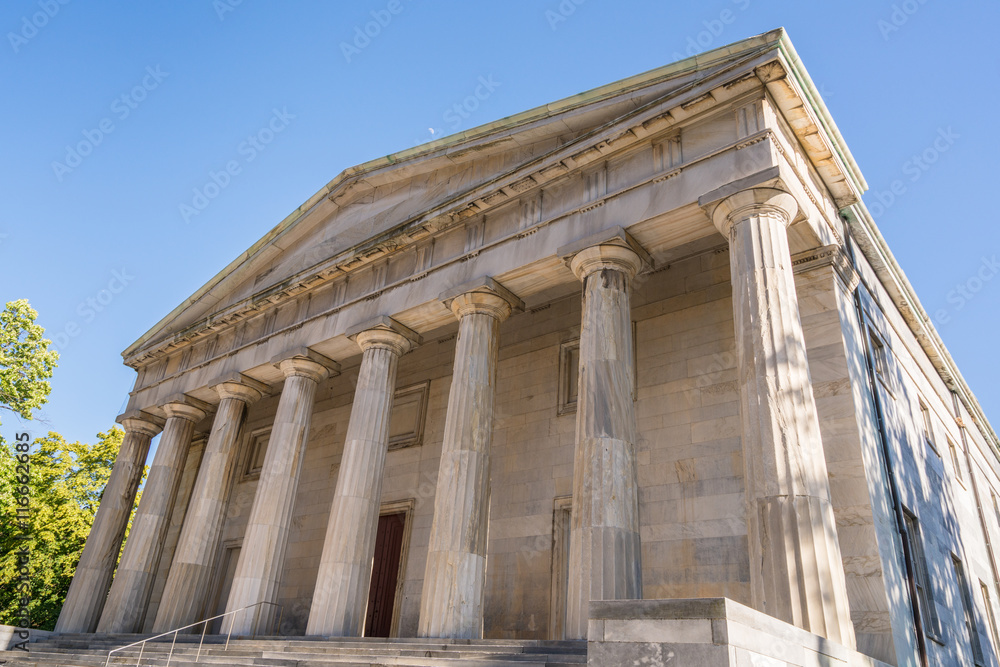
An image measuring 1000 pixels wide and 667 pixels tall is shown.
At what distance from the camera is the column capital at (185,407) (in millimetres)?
24250

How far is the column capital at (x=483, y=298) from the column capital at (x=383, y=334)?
227 centimetres

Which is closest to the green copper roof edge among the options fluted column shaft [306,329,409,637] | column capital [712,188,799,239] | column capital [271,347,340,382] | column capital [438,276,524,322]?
column capital [712,188,799,239]

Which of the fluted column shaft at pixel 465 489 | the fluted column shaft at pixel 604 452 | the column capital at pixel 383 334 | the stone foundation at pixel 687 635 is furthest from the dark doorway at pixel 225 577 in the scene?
Result: the stone foundation at pixel 687 635

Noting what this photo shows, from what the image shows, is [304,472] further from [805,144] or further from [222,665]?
[805,144]

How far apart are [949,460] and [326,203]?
→ 22003 millimetres

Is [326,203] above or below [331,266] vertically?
above

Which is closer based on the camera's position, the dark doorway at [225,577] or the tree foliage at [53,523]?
the dark doorway at [225,577]

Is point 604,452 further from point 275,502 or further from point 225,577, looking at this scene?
point 225,577

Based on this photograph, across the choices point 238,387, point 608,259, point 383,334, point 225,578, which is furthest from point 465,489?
point 225,578

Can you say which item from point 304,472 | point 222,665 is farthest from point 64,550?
point 222,665

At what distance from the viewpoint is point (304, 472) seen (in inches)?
976

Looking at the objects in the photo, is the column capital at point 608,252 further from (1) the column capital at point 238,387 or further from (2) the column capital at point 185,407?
(2) the column capital at point 185,407

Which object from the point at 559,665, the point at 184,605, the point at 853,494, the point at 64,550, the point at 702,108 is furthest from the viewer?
the point at 64,550

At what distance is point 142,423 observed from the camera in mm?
25859
